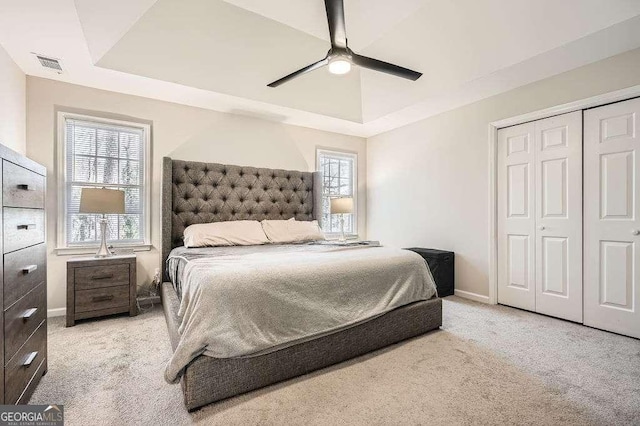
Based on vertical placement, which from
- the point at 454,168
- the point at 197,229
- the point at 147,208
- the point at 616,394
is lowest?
the point at 616,394

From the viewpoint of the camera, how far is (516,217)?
3.06m

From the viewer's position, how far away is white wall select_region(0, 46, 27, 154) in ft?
7.31

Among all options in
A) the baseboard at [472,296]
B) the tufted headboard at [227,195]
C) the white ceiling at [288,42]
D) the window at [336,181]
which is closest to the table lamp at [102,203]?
the tufted headboard at [227,195]

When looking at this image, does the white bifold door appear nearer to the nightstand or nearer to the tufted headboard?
the nightstand

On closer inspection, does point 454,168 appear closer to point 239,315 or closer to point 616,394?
point 616,394

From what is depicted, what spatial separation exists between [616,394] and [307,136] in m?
3.81

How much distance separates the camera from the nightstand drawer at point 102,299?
250 centimetres

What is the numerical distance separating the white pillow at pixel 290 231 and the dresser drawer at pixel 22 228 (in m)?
1.88

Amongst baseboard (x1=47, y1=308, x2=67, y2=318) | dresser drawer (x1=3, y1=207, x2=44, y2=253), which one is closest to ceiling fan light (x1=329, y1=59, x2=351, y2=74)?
dresser drawer (x1=3, y1=207, x2=44, y2=253)

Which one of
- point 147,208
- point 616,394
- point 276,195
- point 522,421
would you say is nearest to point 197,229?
point 147,208

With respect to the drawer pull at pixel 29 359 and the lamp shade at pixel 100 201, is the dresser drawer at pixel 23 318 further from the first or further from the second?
the lamp shade at pixel 100 201

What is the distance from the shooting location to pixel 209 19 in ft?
7.95

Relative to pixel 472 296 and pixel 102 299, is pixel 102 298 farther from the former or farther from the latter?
pixel 472 296

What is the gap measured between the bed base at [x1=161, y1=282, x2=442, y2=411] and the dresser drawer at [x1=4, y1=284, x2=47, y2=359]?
2.16ft
